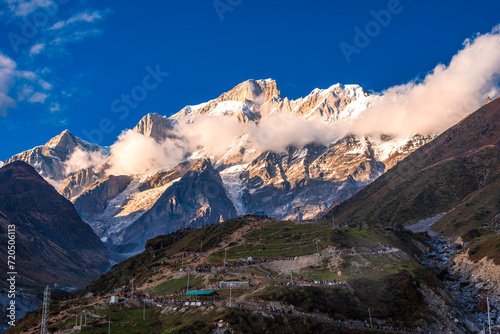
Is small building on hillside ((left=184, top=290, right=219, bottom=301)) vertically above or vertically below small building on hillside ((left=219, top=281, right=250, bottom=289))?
below

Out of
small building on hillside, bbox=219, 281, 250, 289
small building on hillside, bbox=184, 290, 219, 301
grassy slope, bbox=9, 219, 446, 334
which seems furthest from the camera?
small building on hillside, bbox=219, 281, 250, 289

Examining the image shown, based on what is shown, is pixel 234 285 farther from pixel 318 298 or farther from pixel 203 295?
pixel 318 298

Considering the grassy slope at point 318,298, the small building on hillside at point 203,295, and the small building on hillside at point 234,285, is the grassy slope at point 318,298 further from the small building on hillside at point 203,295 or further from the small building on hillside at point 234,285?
the small building on hillside at point 234,285

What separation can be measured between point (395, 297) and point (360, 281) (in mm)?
9587

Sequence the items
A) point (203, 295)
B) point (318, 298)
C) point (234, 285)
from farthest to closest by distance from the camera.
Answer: point (234, 285) < point (203, 295) < point (318, 298)

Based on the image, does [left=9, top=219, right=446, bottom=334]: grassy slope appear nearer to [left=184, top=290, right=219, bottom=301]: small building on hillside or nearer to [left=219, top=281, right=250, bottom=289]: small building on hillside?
[left=184, top=290, right=219, bottom=301]: small building on hillside

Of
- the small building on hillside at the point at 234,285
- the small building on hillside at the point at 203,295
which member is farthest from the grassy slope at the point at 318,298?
the small building on hillside at the point at 234,285

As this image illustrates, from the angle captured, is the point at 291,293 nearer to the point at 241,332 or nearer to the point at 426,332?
the point at 241,332

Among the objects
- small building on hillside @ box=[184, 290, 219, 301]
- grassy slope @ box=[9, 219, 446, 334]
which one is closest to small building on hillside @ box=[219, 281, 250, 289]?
grassy slope @ box=[9, 219, 446, 334]

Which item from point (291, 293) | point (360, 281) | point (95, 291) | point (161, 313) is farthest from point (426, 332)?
point (95, 291)

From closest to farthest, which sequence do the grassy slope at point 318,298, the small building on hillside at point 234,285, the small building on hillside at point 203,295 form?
the grassy slope at point 318,298
the small building on hillside at point 203,295
the small building on hillside at point 234,285

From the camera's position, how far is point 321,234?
547 ft

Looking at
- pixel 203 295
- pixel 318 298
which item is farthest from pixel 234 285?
pixel 318 298

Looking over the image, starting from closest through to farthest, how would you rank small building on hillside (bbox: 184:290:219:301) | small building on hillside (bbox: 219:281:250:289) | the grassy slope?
the grassy slope, small building on hillside (bbox: 184:290:219:301), small building on hillside (bbox: 219:281:250:289)
